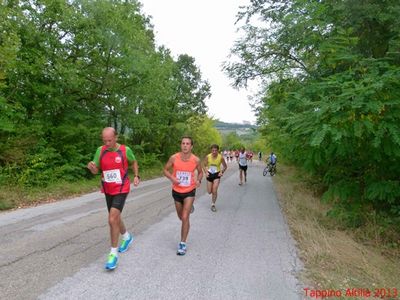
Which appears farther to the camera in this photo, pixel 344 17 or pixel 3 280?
pixel 344 17

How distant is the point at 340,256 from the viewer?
575 cm

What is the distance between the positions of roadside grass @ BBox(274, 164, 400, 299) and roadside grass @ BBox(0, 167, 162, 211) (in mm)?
7707

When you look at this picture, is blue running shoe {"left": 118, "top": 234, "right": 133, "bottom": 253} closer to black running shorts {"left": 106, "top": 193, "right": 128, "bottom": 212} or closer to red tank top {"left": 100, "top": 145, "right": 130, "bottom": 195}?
black running shorts {"left": 106, "top": 193, "right": 128, "bottom": 212}

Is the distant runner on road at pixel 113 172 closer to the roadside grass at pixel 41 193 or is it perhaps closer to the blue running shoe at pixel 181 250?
the blue running shoe at pixel 181 250

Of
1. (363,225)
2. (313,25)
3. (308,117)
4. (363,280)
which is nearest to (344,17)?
(313,25)

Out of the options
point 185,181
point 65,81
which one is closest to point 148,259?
point 185,181

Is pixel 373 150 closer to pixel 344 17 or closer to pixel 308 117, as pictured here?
pixel 308 117

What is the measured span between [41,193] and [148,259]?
8.57 m

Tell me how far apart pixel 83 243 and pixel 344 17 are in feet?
22.3

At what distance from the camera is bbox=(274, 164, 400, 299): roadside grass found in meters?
4.64

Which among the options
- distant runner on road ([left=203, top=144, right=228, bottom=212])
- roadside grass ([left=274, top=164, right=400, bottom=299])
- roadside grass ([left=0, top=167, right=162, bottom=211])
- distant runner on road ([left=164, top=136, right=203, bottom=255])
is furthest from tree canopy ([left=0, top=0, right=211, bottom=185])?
roadside grass ([left=274, top=164, right=400, bottom=299])

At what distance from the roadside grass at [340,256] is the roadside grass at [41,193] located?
771 centimetres

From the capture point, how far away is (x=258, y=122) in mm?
33969

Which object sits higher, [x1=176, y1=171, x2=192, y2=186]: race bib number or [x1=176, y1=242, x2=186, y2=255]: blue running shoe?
[x1=176, y1=171, x2=192, y2=186]: race bib number
